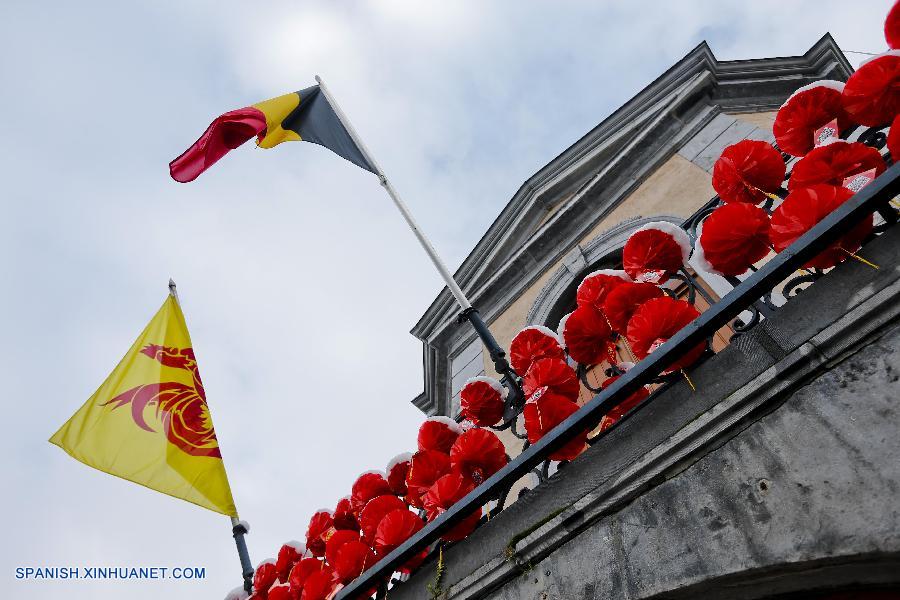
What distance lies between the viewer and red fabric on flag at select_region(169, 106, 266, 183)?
857cm

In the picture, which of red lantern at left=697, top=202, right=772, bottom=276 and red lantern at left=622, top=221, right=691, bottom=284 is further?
red lantern at left=622, top=221, right=691, bottom=284

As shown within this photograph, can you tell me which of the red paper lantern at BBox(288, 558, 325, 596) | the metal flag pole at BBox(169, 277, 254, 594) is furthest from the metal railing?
A: the metal flag pole at BBox(169, 277, 254, 594)

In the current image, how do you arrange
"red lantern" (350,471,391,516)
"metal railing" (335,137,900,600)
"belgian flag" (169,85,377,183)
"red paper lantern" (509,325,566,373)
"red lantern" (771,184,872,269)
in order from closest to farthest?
"metal railing" (335,137,900,600) → "red lantern" (771,184,872,269) → "red paper lantern" (509,325,566,373) → "red lantern" (350,471,391,516) → "belgian flag" (169,85,377,183)

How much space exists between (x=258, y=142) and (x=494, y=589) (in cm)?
739

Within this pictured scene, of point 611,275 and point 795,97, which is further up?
point 795,97

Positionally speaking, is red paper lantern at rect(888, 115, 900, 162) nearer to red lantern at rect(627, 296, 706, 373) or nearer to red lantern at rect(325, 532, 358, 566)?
red lantern at rect(627, 296, 706, 373)

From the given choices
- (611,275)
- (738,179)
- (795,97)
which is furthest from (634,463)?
(795,97)

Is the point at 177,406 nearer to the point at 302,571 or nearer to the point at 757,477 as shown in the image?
the point at 302,571

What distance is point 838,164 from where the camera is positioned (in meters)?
3.78

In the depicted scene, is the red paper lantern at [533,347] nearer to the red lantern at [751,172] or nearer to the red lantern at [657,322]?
the red lantern at [657,322]

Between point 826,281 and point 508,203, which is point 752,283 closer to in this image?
point 826,281

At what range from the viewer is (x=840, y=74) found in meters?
8.47

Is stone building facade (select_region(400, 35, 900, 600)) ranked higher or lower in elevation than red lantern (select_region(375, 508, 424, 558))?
lower

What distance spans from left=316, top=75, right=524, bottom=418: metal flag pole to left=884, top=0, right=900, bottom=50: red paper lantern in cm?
371
